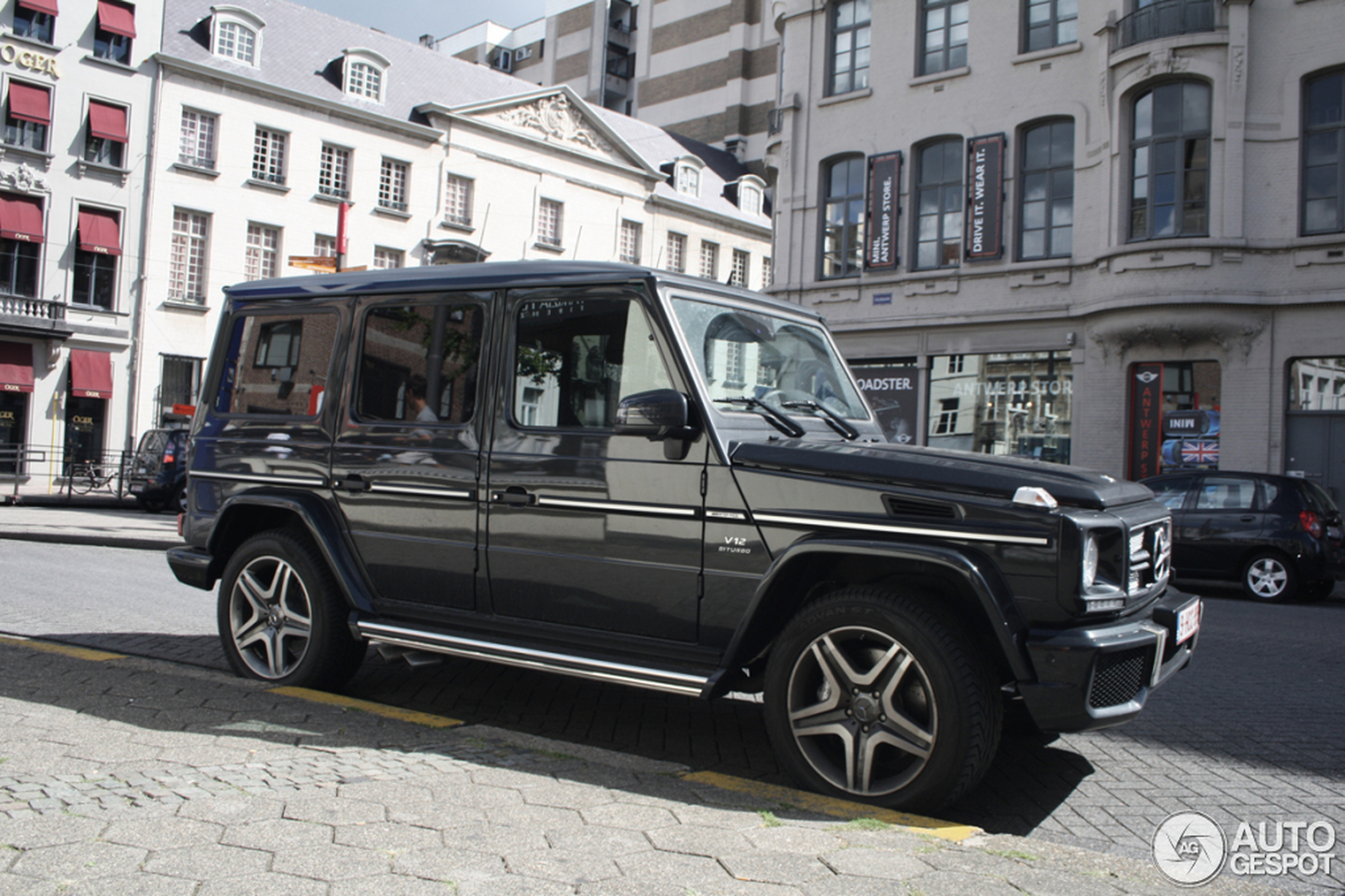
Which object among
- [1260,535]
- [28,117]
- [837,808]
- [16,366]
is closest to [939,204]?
[1260,535]

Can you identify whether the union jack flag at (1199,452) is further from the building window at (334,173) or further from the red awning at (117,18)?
the red awning at (117,18)

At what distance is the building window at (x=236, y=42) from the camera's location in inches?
1398

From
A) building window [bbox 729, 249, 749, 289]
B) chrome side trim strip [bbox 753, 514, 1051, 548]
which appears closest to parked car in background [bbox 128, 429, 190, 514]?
chrome side trim strip [bbox 753, 514, 1051, 548]

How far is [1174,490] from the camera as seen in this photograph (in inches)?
543

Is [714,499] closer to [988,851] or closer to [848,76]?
[988,851]

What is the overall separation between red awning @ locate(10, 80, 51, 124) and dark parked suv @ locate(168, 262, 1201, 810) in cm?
3132

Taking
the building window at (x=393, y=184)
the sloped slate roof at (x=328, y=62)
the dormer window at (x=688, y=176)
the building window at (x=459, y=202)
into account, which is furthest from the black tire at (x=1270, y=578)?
the dormer window at (x=688, y=176)

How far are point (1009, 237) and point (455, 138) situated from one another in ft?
83.9

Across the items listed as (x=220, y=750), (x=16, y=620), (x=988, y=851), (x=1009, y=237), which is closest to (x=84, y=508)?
(x=16, y=620)

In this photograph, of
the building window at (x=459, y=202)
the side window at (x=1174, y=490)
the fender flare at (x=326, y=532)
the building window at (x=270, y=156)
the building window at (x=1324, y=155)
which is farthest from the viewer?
the building window at (x=459, y=202)

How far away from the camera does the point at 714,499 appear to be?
4.17 meters

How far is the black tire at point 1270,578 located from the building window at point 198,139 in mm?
32091

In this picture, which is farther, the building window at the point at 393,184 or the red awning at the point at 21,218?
the building window at the point at 393,184

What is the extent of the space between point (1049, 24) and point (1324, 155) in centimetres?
566
